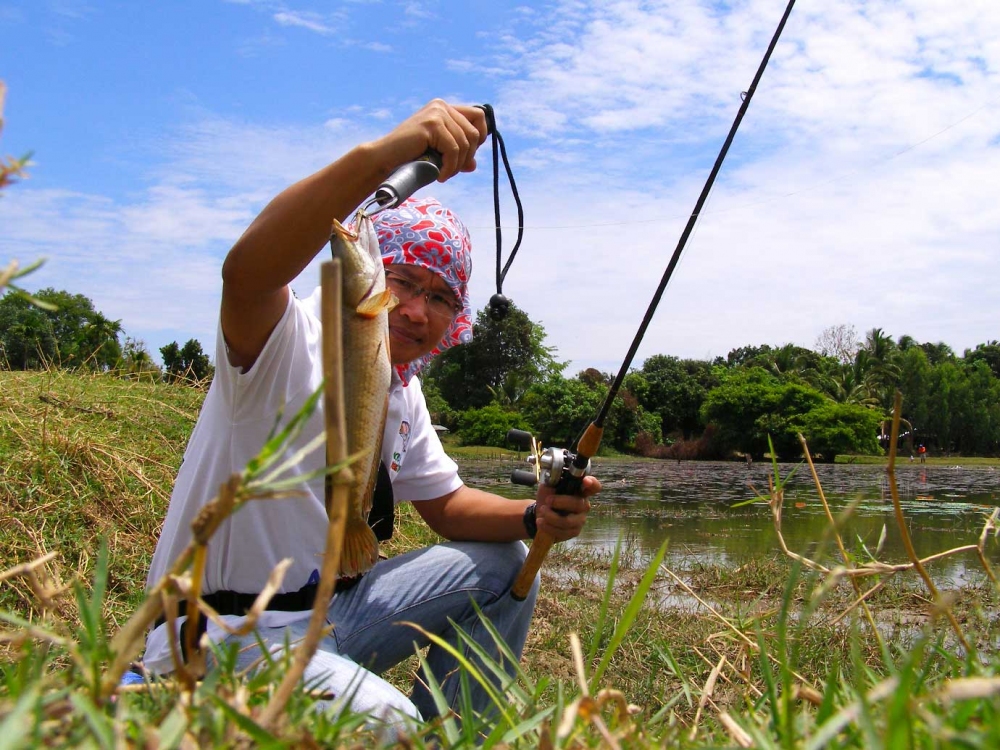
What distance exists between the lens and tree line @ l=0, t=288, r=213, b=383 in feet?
25.0

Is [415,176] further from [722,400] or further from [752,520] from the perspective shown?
[722,400]

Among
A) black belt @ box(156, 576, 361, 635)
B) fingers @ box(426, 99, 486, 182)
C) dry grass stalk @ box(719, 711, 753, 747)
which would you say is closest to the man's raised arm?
fingers @ box(426, 99, 486, 182)

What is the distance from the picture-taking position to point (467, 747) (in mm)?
831

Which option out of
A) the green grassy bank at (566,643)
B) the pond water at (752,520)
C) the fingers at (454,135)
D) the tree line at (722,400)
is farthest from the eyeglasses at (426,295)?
the tree line at (722,400)

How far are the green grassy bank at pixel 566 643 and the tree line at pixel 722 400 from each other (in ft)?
105

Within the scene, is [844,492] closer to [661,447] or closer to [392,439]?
[392,439]

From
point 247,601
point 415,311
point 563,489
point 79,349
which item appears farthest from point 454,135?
point 79,349

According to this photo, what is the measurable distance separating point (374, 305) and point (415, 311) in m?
1.08

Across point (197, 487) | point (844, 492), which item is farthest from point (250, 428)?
point (844, 492)

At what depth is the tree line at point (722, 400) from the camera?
39.0 m

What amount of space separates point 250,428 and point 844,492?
51.9ft

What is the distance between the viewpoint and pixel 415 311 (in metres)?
2.63

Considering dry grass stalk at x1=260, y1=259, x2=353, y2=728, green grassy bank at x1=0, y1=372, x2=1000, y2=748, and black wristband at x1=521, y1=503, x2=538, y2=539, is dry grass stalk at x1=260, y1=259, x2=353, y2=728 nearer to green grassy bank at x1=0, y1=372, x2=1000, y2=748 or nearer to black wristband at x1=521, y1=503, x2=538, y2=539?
green grassy bank at x1=0, y1=372, x2=1000, y2=748

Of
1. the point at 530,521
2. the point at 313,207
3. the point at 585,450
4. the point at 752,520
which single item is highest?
the point at 313,207
